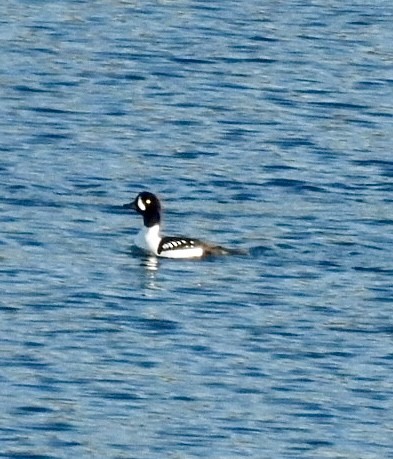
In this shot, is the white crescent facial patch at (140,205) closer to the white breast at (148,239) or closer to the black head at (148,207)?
the black head at (148,207)

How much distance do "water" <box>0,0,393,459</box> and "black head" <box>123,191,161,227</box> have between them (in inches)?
15.9

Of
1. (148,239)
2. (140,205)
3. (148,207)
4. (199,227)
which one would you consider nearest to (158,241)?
(148,239)

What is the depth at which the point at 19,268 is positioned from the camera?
2391 cm

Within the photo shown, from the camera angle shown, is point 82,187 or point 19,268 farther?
point 82,187

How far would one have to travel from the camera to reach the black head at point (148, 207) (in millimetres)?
25922

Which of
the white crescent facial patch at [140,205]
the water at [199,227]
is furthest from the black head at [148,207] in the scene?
the water at [199,227]

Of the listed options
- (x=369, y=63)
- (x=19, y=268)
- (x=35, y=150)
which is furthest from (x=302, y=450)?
(x=369, y=63)

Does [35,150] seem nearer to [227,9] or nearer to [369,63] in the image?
[369,63]

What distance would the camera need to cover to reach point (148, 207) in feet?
85.3

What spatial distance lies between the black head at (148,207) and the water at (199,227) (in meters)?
0.40

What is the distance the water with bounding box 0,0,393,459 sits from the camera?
19.1 metres

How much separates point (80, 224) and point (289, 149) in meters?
5.21

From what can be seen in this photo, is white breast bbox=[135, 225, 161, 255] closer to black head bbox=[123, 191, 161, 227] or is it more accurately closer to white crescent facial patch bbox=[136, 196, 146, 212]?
black head bbox=[123, 191, 161, 227]

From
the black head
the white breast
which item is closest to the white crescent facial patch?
the black head
